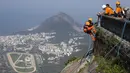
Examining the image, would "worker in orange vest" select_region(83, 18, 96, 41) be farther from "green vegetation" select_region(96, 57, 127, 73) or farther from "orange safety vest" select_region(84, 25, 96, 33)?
"green vegetation" select_region(96, 57, 127, 73)

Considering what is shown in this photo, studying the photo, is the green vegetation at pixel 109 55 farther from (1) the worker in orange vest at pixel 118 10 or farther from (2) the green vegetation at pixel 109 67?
(1) the worker in orange vest at pixel 118 10

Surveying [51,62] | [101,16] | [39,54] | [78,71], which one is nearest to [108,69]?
[78,71]

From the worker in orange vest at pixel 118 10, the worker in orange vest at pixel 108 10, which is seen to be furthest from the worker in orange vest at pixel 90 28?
the worker in orange vest at pixel 118 10

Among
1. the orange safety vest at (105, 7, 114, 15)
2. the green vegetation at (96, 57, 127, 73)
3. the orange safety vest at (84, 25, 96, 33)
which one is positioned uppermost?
the orange safety vest at (105, 7, 114, 15)

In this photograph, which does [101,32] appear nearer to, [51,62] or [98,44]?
[98,44]

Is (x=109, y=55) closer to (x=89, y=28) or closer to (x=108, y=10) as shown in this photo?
(x=108, y=10)

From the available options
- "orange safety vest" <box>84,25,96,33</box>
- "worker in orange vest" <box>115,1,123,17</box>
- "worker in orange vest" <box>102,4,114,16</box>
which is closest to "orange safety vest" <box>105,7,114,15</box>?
"worker in orange vest" <box>102,4,114,16</box>

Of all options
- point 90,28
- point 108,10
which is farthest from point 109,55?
point 90,28

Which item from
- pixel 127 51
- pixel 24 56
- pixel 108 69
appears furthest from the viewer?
pixel 24 56
